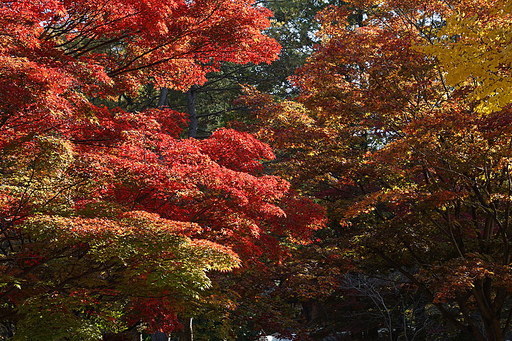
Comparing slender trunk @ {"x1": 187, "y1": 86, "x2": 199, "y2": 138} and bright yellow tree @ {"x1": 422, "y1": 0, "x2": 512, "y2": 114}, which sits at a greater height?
slender trunk @ {"x1": 187, "y1": 86, "x2": 199, "y2": 138}

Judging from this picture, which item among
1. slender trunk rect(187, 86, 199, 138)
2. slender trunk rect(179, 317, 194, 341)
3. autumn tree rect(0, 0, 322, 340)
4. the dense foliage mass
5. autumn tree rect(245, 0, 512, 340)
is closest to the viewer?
autumn tree rect(0, 0, 322, 340)

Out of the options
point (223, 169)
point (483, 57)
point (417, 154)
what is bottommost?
point (223, 169)

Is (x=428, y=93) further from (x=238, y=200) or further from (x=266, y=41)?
(x=238, y=200)

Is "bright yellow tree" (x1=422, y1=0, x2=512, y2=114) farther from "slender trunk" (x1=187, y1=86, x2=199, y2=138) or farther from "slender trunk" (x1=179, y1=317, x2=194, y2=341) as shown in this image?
"slender trunk" (x1=187, y1=86, x2=199, y2=138)

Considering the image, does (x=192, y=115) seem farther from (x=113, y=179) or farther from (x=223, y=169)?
(x=113, y=179)

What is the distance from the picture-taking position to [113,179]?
287 inches

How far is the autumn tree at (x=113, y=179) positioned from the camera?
6.39 metres

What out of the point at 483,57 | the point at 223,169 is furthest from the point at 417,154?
the point at 223,169

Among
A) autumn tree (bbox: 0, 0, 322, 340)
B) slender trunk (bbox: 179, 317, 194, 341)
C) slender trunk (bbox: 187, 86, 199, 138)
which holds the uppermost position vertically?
slender trunk (bbox: 187, 86, 199, 138)

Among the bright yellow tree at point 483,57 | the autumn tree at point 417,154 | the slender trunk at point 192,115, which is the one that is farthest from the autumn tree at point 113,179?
the slender trunk at point 192,115

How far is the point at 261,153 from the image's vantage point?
11.1m

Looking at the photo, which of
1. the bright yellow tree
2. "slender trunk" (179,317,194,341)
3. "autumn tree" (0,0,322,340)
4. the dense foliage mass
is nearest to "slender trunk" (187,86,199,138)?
the dense foliage mass

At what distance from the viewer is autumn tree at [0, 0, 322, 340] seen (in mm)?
6387

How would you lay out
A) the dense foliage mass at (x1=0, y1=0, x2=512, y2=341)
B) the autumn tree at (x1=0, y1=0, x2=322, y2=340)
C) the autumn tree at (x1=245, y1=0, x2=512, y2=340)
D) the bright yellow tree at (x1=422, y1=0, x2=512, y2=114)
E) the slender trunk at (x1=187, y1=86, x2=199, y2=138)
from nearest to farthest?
1. the autumn tree at (x1=0, y1=0, x2=322, y2=340)
2. the bright yellow tree at (x1=422, y1=0, x2=512, y2=114)
3. the dense foliage mass at (x1=0, y1=0, x2=512, y2=341)
4. the autumn tree at (x1=245, y1=0, x2=512, y2=340)
5. the slender trunk at (x1=187, y1=86, x2=199, y2=138)
